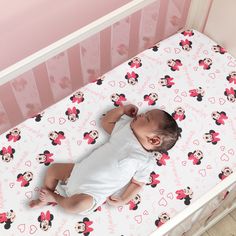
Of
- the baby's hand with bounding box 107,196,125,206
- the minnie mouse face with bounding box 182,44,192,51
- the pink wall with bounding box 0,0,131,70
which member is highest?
the pink wall with bounding box 0,0,131,70

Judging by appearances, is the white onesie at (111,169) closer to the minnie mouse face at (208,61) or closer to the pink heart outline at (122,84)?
the pink heart outline at (122,84)

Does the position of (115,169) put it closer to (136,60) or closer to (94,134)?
(94,134)

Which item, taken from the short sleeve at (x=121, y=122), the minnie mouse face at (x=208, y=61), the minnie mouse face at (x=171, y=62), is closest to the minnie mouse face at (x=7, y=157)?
the short sleeve at (x=121, y=122)

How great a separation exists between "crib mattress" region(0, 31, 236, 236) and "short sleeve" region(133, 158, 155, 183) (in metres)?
0.04

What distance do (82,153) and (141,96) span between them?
1.00ft

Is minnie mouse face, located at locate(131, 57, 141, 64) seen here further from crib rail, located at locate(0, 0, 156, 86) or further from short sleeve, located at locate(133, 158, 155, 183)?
short sleeve, located at locate(133, 158, 155, 183)

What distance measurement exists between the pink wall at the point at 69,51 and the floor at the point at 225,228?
2.59ft

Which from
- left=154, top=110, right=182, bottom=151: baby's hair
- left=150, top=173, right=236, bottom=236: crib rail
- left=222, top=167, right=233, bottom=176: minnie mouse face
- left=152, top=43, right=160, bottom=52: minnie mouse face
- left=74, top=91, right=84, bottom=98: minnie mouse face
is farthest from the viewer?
left=152, top=43, right=160, bottom=52: minnie mouse face

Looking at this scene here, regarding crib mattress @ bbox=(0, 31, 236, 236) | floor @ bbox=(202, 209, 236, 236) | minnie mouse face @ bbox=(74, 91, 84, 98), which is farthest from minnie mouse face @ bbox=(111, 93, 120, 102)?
floor @ bbox=(202, 209, 236, 236)

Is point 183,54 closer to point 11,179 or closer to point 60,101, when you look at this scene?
point 60,101

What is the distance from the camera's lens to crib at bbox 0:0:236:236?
1244mm

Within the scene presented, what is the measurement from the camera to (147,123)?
→ 1.25 metres

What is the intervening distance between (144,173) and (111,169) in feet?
0.35

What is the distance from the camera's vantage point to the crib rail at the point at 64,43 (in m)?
1.17
